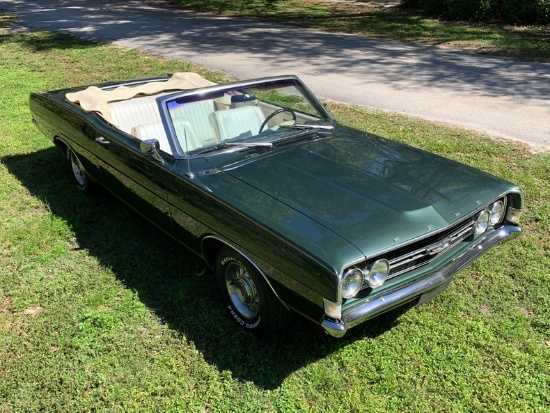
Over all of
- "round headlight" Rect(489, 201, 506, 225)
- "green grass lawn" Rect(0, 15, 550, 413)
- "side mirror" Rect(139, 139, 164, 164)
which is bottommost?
"green grass lawn" Rect(0, 15, 550, 413)

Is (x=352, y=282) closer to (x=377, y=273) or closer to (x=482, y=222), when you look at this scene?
(x=377, y=273)

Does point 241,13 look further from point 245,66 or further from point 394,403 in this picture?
point 394,403

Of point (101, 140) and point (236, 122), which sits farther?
point (101, 140)

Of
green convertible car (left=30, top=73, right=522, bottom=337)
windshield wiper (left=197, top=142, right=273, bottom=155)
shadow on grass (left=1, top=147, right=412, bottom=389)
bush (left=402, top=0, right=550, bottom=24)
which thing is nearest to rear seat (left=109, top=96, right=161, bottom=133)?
green convertible car (left=30, top=73, right=522, bottom=337)

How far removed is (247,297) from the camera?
11.4ft

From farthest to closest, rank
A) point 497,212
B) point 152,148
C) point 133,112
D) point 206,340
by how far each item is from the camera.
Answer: point 133,112, point 152,148, point 497,212, point 206,340

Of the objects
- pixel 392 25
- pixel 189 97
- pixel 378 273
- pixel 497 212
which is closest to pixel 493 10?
pixel 392 25

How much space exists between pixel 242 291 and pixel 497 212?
73.4 inches

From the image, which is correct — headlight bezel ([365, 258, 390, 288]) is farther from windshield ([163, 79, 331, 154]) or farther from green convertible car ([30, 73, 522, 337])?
windshield ([163, 79, 331, 154])

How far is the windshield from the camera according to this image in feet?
12.6

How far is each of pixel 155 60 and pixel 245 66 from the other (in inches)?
85.5

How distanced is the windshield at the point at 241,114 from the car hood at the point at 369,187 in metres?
0.31

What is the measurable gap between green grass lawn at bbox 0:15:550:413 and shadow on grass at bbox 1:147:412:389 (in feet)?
0.04

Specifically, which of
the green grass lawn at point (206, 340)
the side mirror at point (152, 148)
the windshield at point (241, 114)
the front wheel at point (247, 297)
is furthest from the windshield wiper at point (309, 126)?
the green grass lawn at point (206, 340)
